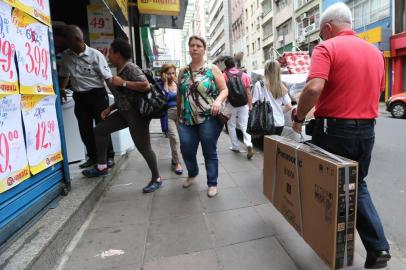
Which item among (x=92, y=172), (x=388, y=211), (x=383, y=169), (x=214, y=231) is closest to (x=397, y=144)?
(x=383, y=169)

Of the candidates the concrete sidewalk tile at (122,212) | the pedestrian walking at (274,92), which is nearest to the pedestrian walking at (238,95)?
the pedestrian walking at (274,92)

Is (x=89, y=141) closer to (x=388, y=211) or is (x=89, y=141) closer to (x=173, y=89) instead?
(x=173, y=89)

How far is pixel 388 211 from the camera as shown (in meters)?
3.40

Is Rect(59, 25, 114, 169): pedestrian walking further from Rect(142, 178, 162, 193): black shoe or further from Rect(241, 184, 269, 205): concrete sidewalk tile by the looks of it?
Rect(241, 184, 269, 205): concrete sidewalk tile

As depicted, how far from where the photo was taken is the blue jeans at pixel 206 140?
3633 millimetres

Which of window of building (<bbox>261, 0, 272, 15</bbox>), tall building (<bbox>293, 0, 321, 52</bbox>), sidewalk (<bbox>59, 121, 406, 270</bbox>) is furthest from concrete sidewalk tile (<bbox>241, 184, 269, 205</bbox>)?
window of building (<bbox>261, 0, 272, 15</bbox>)

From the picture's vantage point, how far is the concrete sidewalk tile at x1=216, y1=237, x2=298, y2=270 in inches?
90.9

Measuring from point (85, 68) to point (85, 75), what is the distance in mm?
85

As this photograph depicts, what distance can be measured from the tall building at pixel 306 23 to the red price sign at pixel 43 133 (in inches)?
1018

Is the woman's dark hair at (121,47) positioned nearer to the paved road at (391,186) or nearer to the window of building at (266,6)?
the paved road at (391,186)


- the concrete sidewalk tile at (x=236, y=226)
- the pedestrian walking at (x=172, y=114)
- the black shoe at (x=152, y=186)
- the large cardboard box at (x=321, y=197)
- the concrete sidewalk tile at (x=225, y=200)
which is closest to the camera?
the large cardboard box at (x=321, y=197)

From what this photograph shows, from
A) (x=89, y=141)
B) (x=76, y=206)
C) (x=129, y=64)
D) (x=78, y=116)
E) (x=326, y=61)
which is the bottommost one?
(x=76, y=206)

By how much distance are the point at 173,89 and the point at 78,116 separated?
1.86 m

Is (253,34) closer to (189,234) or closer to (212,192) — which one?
(212,192)
